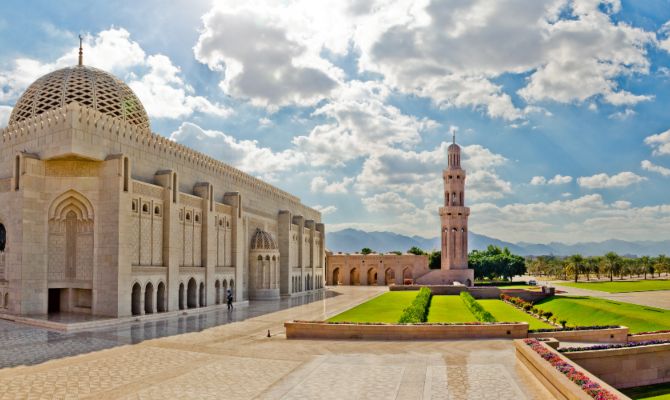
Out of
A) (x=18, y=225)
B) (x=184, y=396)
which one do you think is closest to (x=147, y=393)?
(x=184, y=396)

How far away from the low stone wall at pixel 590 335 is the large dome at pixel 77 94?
2050cm

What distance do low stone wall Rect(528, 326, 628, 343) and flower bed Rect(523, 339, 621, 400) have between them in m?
3.87

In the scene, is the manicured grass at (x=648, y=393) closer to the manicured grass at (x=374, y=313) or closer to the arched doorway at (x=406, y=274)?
the manicured grass at (x=374, y=313)

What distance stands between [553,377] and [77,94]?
24004 mm

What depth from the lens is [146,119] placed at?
2877cm

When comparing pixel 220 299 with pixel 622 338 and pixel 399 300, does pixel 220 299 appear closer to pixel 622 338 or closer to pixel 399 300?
pixel 399 300

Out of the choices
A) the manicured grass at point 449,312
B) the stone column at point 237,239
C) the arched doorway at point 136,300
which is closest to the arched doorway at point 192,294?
the arched doorway at point 136,300

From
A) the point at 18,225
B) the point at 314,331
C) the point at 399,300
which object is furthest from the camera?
the point at 399,300

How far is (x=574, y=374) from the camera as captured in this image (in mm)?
10477

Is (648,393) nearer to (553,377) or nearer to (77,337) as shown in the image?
(553,377)

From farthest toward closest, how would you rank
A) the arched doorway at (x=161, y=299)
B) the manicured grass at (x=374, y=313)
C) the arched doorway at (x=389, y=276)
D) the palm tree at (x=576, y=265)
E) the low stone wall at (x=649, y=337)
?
the palm tree at (x=576, y=265), the arched doorway at (x=389, y=276), the arched doorway at (x=161, y=299), the manicured grass at (x=374, y=313), the low stone wall at (x=649, y=337)

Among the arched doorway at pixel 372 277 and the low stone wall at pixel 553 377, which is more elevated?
the low stone wall at pixel 553 377

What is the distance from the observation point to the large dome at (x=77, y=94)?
25312 mm

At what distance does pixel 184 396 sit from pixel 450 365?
6.49m
